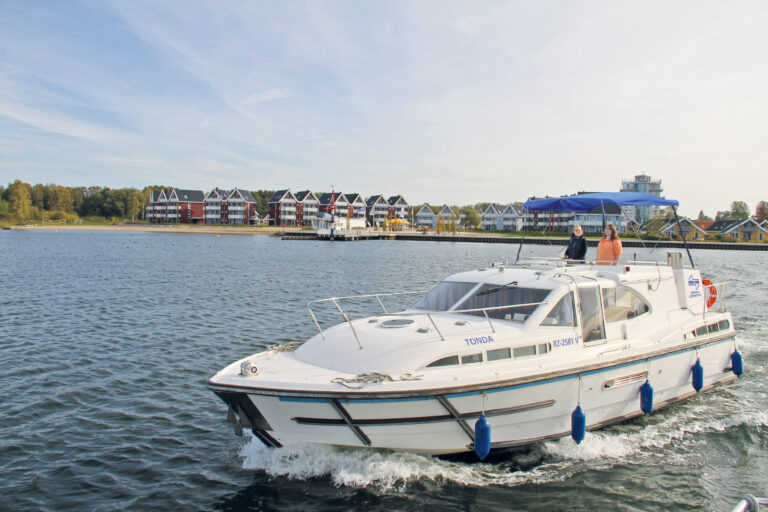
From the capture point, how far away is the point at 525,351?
8.88 meters

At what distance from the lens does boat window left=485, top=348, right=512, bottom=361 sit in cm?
859

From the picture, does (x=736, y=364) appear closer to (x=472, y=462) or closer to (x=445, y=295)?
(x=445, y=295)

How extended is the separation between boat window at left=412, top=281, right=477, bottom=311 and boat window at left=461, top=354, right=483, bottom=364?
2.09 metres

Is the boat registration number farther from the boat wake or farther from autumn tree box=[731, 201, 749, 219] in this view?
autumn tree box=[731, 201, 749, 219]

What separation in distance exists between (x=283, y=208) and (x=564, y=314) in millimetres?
145429

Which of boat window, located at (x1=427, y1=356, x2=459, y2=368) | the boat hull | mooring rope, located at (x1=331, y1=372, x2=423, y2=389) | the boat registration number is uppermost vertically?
the boat registration number

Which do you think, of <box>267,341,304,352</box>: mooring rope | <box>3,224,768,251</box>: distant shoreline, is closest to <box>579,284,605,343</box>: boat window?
<box>267,341,304,352</box>: mooring rope

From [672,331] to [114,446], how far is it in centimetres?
1119

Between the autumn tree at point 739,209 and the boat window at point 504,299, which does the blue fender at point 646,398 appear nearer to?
the boat window at point 504,299

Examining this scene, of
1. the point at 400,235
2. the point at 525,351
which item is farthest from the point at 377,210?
the point at 525,351

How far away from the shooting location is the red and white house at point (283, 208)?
15025cm

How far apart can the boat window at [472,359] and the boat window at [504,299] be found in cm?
156

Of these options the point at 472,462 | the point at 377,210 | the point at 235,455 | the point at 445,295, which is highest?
the point at 377,210

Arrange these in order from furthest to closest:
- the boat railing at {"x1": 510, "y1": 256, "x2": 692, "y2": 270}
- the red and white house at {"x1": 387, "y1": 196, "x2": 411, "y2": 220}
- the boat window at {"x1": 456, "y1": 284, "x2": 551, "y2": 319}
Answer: the red and white house at {"x1": 387, "y1": 196, "x2": 411, "y2": 220} < the boat railing at {"x1": 510, "y1": 256, "x2": 692, "y2": 270} < the boat window at {"x1": 456, "y1": 284, "x2": 551, "y2": 319}
